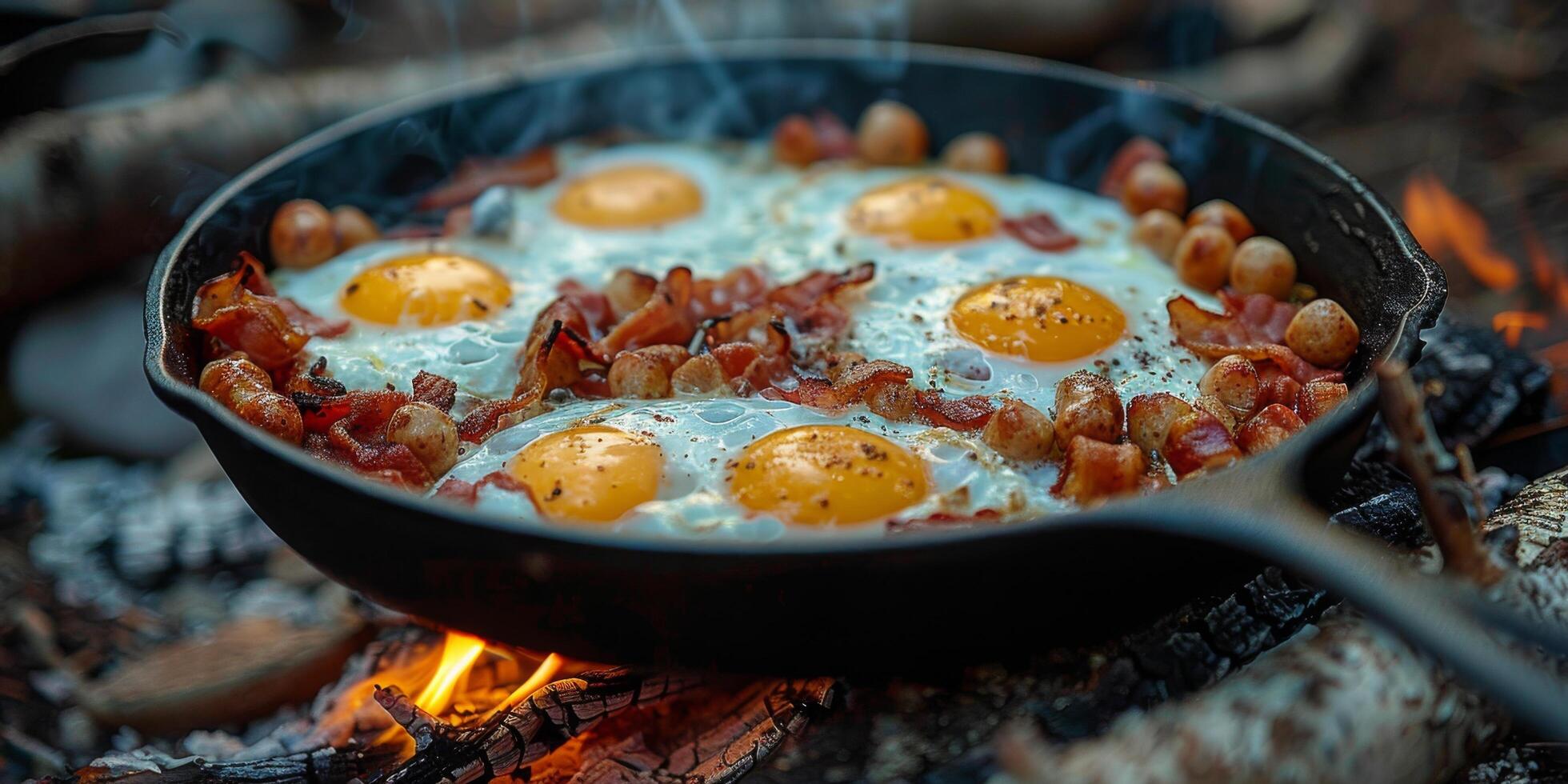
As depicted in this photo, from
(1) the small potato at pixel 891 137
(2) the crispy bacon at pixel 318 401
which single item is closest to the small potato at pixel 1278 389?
(1) the small potato at pixel 891 137

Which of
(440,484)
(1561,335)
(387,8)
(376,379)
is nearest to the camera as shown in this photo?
(440,484)

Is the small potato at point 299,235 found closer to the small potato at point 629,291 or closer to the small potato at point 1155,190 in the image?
the small potato at point 629,291

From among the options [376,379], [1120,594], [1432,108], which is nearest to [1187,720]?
[1120,594]

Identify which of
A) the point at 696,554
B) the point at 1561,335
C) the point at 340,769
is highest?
the point at 696,554

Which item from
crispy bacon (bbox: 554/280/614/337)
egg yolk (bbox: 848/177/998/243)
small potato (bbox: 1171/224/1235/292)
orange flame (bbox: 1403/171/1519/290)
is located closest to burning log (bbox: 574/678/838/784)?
crispy bacon (bbox: 554/280/614/337)

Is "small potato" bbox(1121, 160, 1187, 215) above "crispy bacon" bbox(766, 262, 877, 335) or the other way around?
above

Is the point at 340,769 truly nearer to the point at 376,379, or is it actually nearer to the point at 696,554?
the point at 376,379

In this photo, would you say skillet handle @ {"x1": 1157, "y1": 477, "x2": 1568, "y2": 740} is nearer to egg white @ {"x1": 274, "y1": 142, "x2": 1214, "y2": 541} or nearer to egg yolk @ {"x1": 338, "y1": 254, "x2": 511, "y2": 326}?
egg white @ {"x1": 274, "y1": 142, "x2": 1214, "y2": 541}
